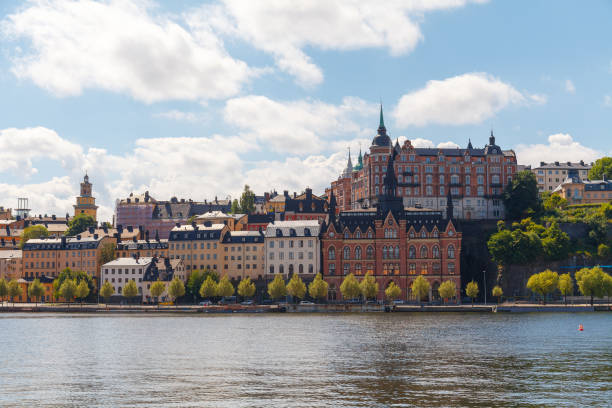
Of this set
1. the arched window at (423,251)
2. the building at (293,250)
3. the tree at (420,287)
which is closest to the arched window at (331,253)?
the building at (293,250)

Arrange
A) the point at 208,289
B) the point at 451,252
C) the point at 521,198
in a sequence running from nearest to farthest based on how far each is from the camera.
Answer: the point at 208,289 → the point at 451,252 → the point at 521,198

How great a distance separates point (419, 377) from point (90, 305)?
12157 centimetres

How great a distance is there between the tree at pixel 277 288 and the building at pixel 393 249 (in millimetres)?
12252

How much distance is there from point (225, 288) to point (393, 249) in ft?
121

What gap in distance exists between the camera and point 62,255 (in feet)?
633

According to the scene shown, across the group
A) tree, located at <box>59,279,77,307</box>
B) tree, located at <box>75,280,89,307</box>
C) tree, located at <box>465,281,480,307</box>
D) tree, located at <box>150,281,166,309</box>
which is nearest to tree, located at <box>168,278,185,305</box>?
tree, located at <box>150,281,166,309</box>

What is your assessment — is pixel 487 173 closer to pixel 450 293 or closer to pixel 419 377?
pixel 450 293

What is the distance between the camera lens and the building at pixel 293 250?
6545 inches

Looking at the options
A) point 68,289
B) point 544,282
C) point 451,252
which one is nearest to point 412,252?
point 451,252

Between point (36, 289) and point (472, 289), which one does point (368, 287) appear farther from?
point (36, 289)

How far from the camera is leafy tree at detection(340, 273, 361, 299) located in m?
149

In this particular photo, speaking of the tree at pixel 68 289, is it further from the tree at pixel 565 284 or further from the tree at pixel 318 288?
the tree at pixel 565 284

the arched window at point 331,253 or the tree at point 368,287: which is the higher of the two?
the arched window at point 331,253

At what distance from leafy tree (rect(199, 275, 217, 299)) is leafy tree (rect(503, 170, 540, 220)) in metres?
71.4
